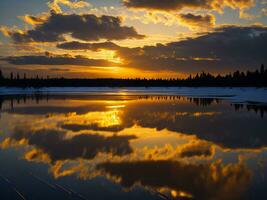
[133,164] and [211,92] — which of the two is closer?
[133,164]

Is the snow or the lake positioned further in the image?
the snow

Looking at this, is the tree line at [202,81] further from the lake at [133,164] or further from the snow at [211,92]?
the lake at [133,164]

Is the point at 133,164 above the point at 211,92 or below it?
below

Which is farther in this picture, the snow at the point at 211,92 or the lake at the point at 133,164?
the snow at the point at 211,92

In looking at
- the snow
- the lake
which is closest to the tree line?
the snow

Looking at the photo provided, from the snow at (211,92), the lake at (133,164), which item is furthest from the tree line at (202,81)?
the lake at (133,164)

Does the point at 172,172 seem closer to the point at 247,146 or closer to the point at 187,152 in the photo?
the point at 187,152

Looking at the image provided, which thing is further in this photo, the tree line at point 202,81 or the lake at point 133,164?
the tree line at point 202,81

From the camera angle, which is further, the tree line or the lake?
the tree line

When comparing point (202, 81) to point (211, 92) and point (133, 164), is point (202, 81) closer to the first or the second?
point (211, 92)

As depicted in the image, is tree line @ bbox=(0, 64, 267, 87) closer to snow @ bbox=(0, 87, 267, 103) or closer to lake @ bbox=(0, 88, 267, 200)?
snow @ bbox=(0, 87, 267, 103)

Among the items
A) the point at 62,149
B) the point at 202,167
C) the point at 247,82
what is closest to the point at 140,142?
the point at 62,149

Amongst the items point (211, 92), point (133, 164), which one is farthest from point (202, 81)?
point (133, 164)

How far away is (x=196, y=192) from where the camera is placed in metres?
7.93
